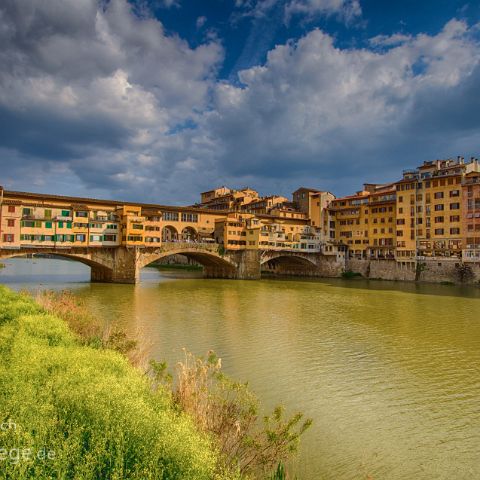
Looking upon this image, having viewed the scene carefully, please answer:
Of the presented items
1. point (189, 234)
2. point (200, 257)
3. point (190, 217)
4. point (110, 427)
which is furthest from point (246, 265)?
point (110, 427)

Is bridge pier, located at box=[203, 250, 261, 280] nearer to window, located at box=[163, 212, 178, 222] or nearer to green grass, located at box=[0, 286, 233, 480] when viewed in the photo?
window, located at box=[163, 212, 178, 222]

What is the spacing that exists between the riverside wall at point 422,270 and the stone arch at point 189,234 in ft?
99.6

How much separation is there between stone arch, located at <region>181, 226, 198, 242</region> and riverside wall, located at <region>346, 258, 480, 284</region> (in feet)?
99.6

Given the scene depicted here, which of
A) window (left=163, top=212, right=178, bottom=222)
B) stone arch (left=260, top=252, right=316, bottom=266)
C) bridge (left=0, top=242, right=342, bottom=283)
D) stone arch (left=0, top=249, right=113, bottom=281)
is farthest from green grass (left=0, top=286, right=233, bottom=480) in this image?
stone arch (left=260, top=252, right=316, bottom=266)

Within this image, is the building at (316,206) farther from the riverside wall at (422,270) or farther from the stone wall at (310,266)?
the riverside wall at (422,270)

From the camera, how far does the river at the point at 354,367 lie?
10148mm

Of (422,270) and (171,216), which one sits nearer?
(422,270)

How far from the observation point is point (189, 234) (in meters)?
76.0

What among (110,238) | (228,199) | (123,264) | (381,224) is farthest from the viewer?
(228,199)

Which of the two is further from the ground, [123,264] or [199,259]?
[199,259]

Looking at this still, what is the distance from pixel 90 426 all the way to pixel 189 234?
70.0 m

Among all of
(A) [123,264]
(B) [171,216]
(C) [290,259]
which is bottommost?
(A) [123,264]

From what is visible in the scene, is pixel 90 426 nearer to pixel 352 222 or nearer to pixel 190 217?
pixel 190 217

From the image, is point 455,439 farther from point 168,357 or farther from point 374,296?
point 374,296
